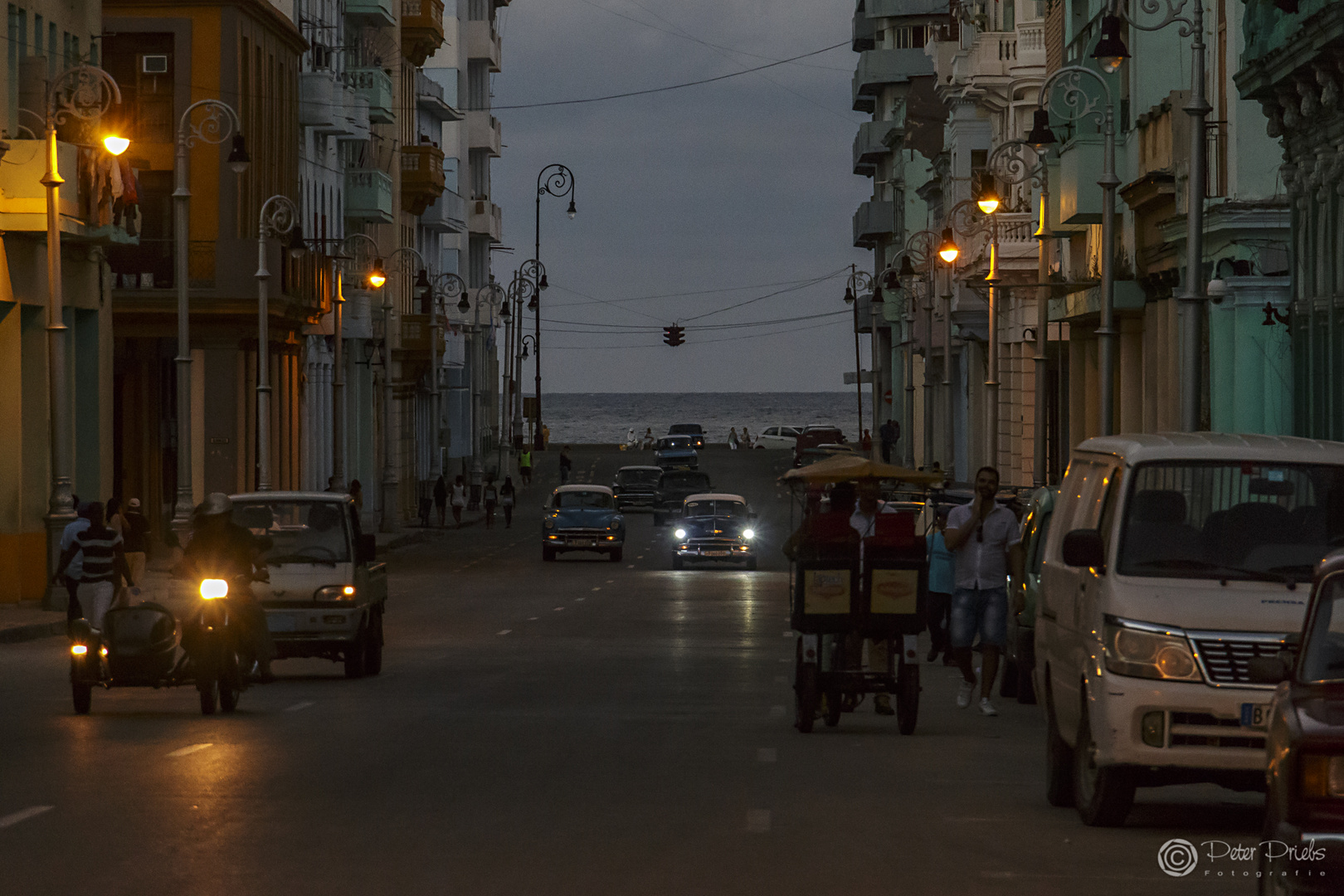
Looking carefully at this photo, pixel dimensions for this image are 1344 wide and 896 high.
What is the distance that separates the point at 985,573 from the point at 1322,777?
39.8 feet

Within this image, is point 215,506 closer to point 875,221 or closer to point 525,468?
point 525,468

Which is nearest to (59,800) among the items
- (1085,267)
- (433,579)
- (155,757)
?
(155,757)

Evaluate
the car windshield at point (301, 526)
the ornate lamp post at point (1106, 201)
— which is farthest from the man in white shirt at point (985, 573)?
the ornate lamp post at point (1106, 201)

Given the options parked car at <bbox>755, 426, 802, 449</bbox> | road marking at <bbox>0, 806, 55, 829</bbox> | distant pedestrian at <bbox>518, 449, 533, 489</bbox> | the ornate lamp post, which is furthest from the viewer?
parked car at <bbox>755, 426, 802, 449</bbox>

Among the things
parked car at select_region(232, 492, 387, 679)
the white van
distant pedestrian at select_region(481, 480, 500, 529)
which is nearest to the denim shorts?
the white van

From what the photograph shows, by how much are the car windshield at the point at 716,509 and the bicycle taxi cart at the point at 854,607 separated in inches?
1550

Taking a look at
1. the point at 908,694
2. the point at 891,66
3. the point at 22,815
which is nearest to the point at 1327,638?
the point at 22,815

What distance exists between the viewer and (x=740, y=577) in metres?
51.7

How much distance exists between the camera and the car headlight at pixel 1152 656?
1233 cm

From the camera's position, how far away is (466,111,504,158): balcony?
115 meters

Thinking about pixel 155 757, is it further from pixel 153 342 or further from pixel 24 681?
pixel 153 342

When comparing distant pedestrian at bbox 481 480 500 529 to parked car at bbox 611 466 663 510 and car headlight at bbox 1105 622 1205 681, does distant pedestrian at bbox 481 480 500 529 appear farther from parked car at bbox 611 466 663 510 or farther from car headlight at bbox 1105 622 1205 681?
car headlight at bbox 1105 622 1205 681

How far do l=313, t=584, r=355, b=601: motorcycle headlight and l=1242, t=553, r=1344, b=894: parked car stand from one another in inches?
616

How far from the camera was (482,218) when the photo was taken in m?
117
